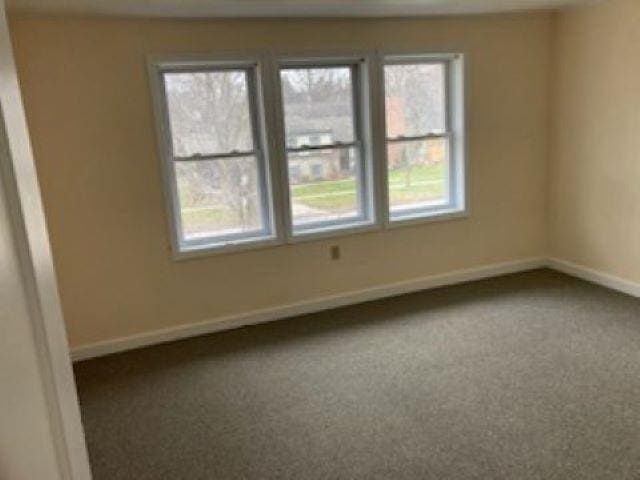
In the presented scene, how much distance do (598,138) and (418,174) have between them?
141 centimetres

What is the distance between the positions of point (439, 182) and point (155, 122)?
7.73 ft

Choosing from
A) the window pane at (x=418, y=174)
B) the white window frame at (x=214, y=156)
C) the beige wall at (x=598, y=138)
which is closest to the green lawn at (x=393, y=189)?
the window pane at (x=418, y=174)

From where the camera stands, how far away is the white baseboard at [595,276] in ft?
13.5

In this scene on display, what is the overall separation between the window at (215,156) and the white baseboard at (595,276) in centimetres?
262

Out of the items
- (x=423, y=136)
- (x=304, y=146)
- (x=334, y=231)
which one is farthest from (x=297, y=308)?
(x=423, y=136)

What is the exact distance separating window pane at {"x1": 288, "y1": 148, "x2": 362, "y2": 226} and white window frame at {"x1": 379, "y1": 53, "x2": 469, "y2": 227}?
26cm

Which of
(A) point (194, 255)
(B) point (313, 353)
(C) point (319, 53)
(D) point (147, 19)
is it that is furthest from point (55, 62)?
(B) point (313, 353)

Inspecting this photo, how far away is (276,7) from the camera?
3.26m

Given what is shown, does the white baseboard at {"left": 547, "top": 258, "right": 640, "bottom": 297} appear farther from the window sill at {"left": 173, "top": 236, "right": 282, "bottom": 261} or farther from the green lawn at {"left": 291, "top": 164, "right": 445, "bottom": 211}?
the window sill at {"left": 173, "top": 236, "right": 282, "bottom": 261}

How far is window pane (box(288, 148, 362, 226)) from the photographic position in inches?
159

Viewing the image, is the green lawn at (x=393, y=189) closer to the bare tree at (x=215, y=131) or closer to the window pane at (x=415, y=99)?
the window pane at (x=415, y=99)

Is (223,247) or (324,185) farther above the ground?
(324,185)

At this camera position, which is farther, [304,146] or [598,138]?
[598,138]

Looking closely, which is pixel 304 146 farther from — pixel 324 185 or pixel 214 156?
pixel 214 156
